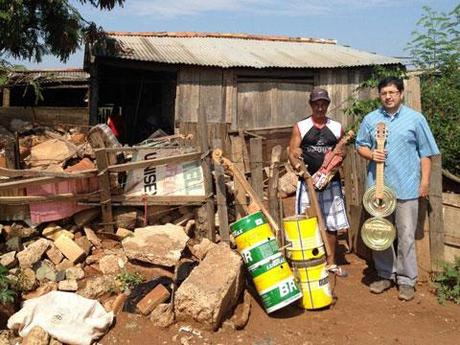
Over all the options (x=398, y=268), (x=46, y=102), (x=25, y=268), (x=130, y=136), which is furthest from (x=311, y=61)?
(x=25, y=268)

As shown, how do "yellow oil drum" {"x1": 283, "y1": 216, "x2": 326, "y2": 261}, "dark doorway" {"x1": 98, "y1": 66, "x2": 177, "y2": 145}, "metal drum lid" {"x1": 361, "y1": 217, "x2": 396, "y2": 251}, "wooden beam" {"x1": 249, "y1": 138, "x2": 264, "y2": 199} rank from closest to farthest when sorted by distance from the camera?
"yellow oil drum" {"x1": 283, "y1": 216, "x2": 326, "y2": 261} < "metal drum lid" {"x1": 361, "y1": 217, "x2": 396, "y2": 251} < "wooden beam" {"x1": 249, "y1": 138, "x2": 264, "y2": 199} < "dark doorway" {"x1": 98, "y1": 66, "x2": 177, "y2": 145}

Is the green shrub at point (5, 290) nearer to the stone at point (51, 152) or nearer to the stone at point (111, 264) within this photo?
the stone at point (111, 264)

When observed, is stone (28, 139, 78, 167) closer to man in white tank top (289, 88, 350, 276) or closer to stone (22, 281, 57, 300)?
stone (22, 281, 57, 300)

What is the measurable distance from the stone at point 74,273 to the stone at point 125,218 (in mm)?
746

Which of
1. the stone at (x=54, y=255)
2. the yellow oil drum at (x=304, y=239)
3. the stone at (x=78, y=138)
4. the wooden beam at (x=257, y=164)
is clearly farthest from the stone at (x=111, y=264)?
the stone at (x=78, y=138)

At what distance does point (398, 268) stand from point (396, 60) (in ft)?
34.0

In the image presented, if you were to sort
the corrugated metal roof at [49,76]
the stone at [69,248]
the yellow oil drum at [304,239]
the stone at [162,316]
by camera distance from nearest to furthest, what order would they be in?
the stone at [162,316] → the yellow oil drum at [304,239] → the stone at [69,248] → the corrugated metal roof at [49,76]

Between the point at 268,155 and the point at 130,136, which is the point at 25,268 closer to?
the point at 268,155

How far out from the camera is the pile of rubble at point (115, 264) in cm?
370

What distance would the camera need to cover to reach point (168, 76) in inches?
470

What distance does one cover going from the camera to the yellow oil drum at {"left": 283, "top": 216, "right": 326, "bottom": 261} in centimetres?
400

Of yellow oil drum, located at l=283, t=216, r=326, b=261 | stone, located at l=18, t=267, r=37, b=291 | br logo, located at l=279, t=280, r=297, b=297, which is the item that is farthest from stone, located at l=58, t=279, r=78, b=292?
yellow oil drum, located at l=283, t=216, r=326, b=261

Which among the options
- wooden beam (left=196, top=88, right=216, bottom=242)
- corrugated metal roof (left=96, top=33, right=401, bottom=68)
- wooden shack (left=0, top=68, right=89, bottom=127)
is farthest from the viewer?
corrugated metal roof (left=96, top=33, right=401, bottom=68)

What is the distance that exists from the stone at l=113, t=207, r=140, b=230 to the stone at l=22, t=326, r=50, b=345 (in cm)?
166
